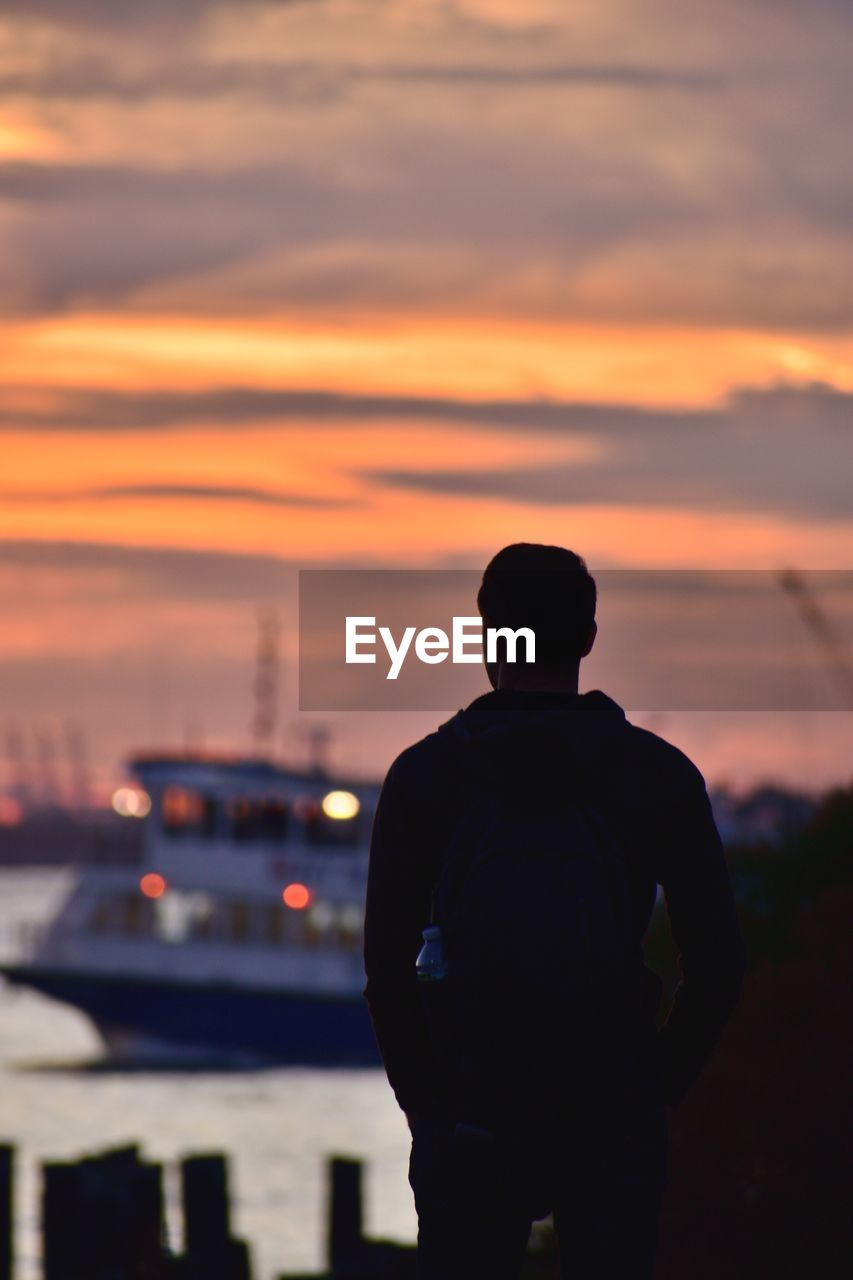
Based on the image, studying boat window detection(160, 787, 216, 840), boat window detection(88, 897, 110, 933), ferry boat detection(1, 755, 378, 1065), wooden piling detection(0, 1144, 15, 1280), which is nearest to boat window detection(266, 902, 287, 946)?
ferry boat detection(1, 755, 378, 1065)

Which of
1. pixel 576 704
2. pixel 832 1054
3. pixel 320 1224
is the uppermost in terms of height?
pixel 576 704

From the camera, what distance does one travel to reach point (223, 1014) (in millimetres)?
56562

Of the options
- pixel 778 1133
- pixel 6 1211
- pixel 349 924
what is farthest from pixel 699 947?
pixel 349 924

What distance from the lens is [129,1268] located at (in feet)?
39.2

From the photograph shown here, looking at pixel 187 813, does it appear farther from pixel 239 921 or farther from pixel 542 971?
pixel 542 971

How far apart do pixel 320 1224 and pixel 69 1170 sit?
79.7ft

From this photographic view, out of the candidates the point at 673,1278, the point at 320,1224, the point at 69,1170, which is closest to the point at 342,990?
the point at 320,1224

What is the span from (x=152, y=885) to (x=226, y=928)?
2366 mm

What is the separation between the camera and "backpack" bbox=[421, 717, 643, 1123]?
3.94m

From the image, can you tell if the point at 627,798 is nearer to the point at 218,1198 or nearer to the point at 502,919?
the point at 502,919

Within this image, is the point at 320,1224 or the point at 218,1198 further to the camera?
the point at 320,1224

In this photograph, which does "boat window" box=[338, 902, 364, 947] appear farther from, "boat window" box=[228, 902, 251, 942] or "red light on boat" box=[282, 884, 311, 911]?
"boat window" box=[228, 902, 251, 942]

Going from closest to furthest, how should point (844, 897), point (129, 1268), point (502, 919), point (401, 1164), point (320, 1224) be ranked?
point (502, 919) < point (844, 897) < point (129, 1268) < point (320, 1224) < point (401, 1164)

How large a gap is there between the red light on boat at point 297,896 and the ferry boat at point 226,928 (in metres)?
0.04
